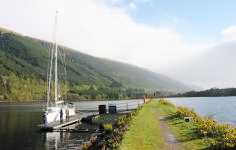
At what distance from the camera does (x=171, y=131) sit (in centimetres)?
4250

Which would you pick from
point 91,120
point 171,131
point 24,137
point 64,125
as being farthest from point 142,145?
point 91,120

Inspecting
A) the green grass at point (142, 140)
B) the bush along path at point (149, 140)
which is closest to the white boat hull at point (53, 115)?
the green grass at point (142, 140)

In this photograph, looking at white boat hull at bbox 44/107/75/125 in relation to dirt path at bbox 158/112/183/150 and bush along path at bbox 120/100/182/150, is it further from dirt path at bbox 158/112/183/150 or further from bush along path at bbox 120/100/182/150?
dirt path at bbox 158/112/183/150

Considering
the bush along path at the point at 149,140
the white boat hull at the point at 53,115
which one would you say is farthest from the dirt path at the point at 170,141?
the white boat hull at the point at 53,115

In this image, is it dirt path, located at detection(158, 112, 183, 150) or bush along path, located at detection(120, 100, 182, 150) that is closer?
dirt path, located at detection(158, 112, 183, 150)

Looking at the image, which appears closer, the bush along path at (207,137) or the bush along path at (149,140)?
the bush along path at (207,137)

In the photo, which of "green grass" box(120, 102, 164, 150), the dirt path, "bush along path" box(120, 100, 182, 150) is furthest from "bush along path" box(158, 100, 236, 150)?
"green grass" box(120, 102, 164, 150)

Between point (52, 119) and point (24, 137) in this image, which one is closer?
point (24, 137)

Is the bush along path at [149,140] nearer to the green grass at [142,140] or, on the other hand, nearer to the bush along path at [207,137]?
the green grass at [142,140]

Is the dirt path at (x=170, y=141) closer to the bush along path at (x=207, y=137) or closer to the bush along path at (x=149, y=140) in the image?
the bush along path at (x=149, y=140)

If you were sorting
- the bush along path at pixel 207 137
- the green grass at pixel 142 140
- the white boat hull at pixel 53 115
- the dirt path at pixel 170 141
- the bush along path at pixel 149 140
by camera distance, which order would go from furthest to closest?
the white boat hull at pixel 53 115
the green grass at pixel 142 140
the bush along path at pixel 149 140
the dirt path at pixel 170 141
the bush along path at pixel 207 137

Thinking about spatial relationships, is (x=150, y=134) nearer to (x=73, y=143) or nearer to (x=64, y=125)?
(x=73, y=143)

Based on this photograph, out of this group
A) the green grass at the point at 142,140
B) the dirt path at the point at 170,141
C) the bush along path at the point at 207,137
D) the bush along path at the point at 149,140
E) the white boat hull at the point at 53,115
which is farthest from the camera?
the white boat hull at the point at 53,115

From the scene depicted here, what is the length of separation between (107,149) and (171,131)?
10985 mm
